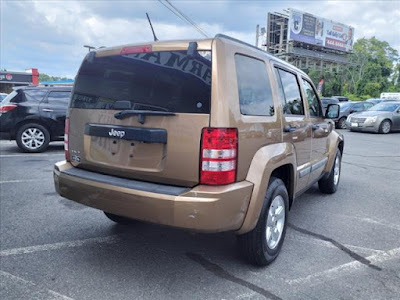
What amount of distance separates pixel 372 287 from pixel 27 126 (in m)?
8.27

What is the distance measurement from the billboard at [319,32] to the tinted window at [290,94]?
60.7 m

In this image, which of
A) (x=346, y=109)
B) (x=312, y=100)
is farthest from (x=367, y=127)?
(x=312, y=100)

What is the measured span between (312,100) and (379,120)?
1253 cm

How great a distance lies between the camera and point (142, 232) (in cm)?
382

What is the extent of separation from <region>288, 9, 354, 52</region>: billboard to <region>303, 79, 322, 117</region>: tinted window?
197 feet

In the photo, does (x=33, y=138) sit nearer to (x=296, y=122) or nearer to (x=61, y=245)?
(x=61, y=245)

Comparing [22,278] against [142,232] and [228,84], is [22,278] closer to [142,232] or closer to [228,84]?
[142,232]

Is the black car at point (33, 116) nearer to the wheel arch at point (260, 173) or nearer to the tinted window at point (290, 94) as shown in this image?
the tinted window at point (290, 94)

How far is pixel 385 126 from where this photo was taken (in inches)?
612

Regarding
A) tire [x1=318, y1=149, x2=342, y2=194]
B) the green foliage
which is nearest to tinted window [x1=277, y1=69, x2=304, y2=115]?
tire [x1=318, y1=149, x2=342, y2=194]

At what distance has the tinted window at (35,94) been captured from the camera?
28.4 feet

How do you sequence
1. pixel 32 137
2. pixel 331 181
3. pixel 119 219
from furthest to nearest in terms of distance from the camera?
pixel 32 137, pixel 331 181, pixel 119 219

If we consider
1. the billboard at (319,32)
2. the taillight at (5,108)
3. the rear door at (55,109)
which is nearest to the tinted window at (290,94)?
the rear door at (55,109)

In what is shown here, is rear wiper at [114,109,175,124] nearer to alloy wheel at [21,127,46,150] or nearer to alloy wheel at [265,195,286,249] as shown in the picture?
alloy wheel at [265,195,286,249]
